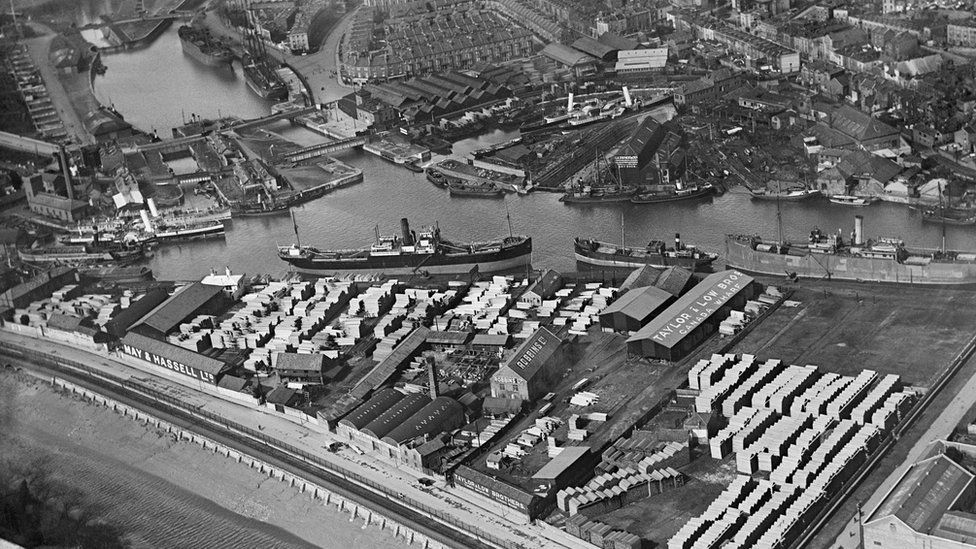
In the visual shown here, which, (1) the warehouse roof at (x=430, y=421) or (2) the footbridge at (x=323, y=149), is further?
(2) the footbridge at (x=323, y=149)

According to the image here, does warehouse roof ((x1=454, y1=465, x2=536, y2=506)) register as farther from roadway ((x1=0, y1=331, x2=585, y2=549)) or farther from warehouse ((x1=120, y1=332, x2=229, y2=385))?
warehouse ((x1=120, y1=332, x2=229, y2=385))

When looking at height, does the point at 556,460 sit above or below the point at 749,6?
below

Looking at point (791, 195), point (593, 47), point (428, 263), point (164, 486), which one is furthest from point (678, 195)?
point (164, 486)

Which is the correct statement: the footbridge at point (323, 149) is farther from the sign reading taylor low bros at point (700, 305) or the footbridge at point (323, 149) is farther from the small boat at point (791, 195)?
the sign reading taylor low bros at point (700, 305)

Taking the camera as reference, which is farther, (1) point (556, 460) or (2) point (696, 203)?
(2) point (696, 203)

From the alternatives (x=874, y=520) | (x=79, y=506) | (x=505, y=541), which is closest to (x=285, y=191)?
(x=79, y=506)

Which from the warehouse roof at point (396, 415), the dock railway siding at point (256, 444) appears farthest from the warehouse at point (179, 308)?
the warehouse roof at point (396, 415)

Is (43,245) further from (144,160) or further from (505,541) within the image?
(505,541)
